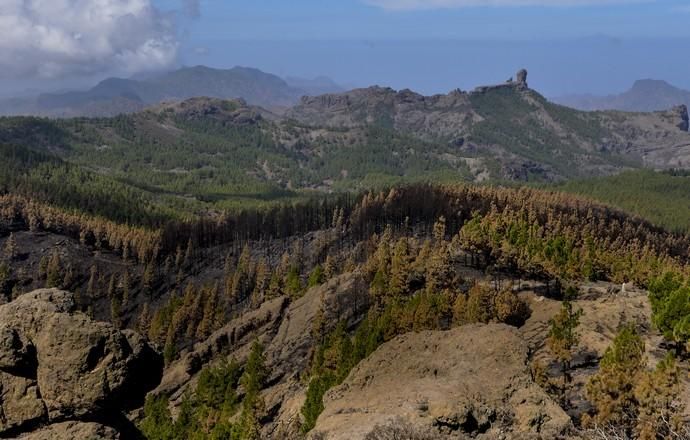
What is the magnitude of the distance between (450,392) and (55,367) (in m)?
22.3

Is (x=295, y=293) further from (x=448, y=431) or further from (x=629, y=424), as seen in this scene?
(x=448, y=431)

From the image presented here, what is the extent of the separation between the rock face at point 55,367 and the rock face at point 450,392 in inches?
493

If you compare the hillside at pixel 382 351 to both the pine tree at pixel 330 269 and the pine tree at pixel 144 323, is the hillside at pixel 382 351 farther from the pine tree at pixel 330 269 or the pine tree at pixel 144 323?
the pine tree at pixel 330 269

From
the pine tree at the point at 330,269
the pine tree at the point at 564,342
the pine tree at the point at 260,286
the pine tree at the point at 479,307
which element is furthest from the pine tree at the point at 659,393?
the pine tree at the point at 260,286

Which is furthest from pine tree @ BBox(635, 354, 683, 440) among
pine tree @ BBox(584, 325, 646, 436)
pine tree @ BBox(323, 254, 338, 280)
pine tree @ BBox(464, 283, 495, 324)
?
pine tree @ BBox(323, 254, 338, 280)

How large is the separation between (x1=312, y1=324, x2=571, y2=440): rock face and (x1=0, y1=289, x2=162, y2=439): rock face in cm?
1253

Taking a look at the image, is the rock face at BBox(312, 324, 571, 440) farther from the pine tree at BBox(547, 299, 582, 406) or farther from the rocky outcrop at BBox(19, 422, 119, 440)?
the pine tree at BBox(547, 299, 582, 406)

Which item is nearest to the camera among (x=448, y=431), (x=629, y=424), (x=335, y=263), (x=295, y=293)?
(x=448, y=431)

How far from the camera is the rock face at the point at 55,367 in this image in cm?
3075

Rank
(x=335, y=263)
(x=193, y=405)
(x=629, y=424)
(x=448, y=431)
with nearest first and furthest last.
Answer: (x=448, y=431) → (x=629, y=424) → (x=193, y=405) → (x=335, y=263)

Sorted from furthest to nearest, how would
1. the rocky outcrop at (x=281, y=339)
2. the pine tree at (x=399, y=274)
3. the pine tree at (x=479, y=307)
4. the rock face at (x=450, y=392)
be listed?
the pine tree at (x=399, y=274) → the rocky outcrop at (x=281, y=339) → the pine tree at (x=479, y=307) → the rock face at (x=450, y=392)

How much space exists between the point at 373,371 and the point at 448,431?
42.4 feet

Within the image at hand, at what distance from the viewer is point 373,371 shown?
4656cm

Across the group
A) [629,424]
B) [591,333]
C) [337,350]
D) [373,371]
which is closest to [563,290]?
[591,333]
